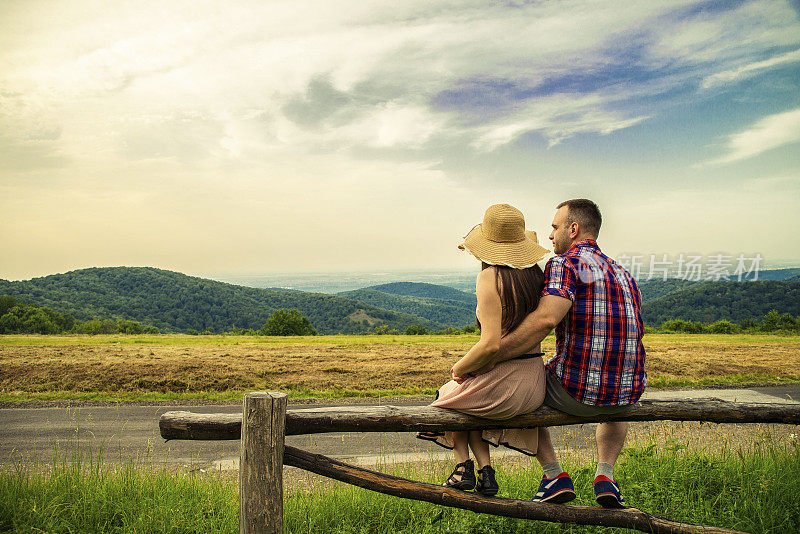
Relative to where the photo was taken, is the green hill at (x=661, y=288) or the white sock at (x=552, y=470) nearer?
the white sock at (x=552, y=470)

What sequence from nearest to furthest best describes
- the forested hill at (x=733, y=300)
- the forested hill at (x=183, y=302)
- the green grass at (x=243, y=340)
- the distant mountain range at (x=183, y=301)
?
1. the green grass at (x=243, y=340)
2. the forested hill at (x=733, y=300)
3. the distant mountain range at (x=183, y=301)
4. the forested hill at (x=183, y=302)

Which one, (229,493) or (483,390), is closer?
(483,390)

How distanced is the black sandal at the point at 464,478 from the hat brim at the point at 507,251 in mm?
1534

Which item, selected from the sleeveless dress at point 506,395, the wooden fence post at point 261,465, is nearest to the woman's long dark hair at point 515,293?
the sleeveless dress at point 506,395

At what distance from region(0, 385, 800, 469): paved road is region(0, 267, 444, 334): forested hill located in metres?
102

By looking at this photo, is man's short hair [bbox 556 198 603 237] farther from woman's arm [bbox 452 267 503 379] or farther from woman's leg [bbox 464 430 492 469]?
woman's leg [bbox 464 430 492 469]

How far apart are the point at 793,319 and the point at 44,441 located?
51609mm

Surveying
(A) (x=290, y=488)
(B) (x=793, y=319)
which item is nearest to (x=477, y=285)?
(A) (x=290, y=488)

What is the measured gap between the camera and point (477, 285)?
333cm

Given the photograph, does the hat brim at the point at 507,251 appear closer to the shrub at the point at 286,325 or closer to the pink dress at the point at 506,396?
the pink dress at the point at 506,396

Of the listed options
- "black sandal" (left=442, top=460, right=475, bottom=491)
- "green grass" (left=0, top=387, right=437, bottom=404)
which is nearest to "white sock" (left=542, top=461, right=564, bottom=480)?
"black sandal" (left=442, top=460, right=475, bottom=491)

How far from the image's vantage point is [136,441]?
8.60 metres

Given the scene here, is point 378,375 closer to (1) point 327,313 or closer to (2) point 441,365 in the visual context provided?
(2) point 441,365

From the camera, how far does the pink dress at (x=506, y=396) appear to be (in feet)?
11.0
